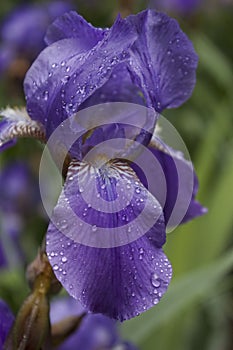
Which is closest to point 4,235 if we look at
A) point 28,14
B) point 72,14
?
point 72,14

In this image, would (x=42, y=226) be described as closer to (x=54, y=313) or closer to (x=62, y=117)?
(x=54, y=313)

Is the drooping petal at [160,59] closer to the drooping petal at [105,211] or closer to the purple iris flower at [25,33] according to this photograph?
the drooping petal at [105,211]

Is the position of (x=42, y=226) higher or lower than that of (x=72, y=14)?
lower

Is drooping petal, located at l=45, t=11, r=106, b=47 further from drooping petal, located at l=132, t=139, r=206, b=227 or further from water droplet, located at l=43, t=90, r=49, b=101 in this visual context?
drooping petal, located at l=132, t=139, r=206, b=227

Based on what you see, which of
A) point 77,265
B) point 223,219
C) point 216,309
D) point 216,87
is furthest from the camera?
point 216,87

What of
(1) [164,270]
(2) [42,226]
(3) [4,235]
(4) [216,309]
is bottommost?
(4) [216,309]

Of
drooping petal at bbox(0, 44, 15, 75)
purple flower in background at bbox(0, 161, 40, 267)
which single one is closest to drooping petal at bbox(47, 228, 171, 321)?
purple flower in background at bbox(0, 161, 40, 267)
